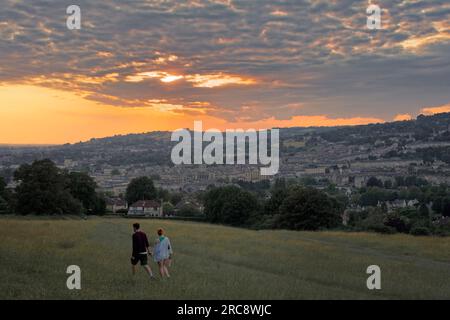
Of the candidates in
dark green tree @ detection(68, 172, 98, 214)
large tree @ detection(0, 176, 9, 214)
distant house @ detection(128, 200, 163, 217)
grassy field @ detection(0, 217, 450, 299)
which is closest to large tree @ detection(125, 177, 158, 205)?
distant house @ detection(128, 200, 163, 217)

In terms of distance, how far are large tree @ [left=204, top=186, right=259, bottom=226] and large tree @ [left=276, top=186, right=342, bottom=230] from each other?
47.8 feet

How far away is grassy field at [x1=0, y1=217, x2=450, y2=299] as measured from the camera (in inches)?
613

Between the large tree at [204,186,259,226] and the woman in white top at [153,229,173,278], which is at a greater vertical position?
the woman in white top at [153,229,173,278]

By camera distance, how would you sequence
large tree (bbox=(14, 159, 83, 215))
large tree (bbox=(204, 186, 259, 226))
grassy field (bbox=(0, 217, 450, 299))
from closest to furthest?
grassy field (bbox=(0, 217, 450, 299)) → large tree (bbox=(14, 159, 83, 215)) → large tree (bbox=(204, 186, 259, 226))

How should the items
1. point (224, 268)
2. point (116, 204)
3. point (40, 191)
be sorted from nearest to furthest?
point (224, 268)
point (40, 191)
point (116, 204)

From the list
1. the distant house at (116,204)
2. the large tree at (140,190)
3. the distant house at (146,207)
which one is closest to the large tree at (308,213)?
the distant house at (146,207)

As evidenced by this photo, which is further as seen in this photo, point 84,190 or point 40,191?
point 84,190

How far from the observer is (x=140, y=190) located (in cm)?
10244

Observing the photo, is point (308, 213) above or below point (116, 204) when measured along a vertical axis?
above

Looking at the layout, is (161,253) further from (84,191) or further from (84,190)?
(84,191)

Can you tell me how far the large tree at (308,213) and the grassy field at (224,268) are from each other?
2745 centimetres

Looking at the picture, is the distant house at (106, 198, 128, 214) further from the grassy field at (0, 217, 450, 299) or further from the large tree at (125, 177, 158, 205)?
the grassy field at (0, 217, 450, 299)

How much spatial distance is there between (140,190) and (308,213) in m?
47.7

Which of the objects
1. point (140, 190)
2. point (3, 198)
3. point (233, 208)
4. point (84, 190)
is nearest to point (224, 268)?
point (233, 208)
